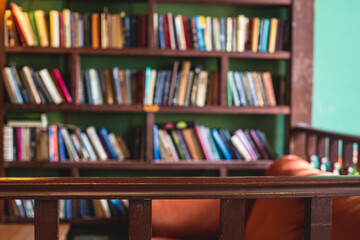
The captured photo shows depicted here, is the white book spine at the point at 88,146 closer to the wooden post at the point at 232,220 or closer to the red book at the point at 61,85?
the red book at the point at 61,85

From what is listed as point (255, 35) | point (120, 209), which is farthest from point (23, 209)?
point (255, 35)

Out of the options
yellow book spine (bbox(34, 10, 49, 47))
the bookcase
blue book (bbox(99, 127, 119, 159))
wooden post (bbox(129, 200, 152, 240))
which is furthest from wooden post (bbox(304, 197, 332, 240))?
yellow book spine (bbox(34, 10, 49, 47))

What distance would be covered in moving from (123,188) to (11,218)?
2.53 m

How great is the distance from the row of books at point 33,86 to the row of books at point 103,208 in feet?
2.51

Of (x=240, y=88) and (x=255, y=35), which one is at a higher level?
(x=255, y=35)

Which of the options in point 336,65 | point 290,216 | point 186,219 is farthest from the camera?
point 336,65

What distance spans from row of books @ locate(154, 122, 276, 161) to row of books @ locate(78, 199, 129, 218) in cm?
44

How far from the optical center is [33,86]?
316 cm

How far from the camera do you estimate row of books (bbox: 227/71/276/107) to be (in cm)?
325

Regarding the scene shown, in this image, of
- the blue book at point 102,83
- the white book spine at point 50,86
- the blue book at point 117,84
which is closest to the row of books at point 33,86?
the white book spine at point 50,86

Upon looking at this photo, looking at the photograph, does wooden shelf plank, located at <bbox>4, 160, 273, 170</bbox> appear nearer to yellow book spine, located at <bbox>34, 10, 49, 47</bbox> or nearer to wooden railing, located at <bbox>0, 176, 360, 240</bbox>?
yellow book spine, located at <bbox>34, 10, 49, 47</bbox>

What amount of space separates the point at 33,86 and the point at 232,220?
252 centimetres

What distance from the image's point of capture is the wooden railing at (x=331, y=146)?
2.41 m

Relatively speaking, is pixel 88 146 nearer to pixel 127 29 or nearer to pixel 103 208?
pixel 103 208
